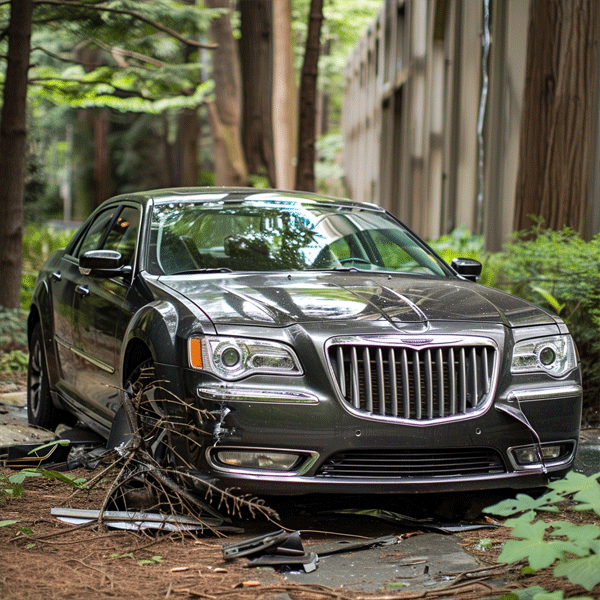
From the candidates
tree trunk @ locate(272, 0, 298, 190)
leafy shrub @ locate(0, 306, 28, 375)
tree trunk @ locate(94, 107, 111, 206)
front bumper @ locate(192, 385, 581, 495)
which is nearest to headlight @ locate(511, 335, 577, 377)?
front bumper @ locate(192, 385, 581, 495)

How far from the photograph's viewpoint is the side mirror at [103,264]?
18.9 feet

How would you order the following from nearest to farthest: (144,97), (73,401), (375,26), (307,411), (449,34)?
(307,411)
(73,401)
(144,97)
(449,34)
(375,26)

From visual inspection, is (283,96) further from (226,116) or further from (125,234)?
(125,234)

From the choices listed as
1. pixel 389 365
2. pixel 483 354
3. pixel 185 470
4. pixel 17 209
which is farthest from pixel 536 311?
pixel 17 209

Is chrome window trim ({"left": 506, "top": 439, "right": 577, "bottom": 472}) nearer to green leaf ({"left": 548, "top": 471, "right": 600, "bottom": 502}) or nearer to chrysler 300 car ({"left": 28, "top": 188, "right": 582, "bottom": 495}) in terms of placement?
chrysler 300 car ({"left": 28, "top": 188, "right": 582, "bottom": 495})

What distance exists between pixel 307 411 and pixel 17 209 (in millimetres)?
8147

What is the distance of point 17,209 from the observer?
11781mm

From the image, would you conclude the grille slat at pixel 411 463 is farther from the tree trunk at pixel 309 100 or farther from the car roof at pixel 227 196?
the tree trunk at pixel 309 100

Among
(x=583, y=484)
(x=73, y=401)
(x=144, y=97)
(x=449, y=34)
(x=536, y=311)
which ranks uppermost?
(x=449, y=34)

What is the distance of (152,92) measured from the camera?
15.9m

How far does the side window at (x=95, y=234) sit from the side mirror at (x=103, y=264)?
4.43 ft

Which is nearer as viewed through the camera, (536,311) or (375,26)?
(536,311)

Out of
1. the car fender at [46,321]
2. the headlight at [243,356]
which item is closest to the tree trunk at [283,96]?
the car fender at [46,321]

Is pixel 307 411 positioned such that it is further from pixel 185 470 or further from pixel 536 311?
pixel 536 311
